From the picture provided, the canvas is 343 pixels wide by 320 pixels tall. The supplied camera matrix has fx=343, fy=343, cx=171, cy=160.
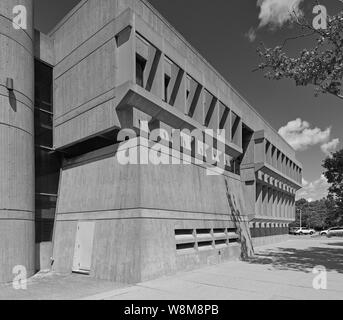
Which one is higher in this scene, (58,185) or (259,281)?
(58,185)

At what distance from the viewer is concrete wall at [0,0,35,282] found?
12.5 m

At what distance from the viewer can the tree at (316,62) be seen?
13.5m

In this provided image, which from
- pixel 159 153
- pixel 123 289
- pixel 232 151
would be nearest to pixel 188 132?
pixel 159 153

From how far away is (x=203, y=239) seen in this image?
16.2 meters

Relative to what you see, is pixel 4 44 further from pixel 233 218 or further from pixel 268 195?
pixel 268 195

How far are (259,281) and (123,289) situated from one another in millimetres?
4763

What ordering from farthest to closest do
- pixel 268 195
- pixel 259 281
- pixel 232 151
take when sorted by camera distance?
pixel 268 195
pixel 232 151
pixel 259 281

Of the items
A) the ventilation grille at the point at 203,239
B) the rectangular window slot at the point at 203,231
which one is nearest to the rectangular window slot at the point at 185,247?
the ventilation grille at the point at 203,239

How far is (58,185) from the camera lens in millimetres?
16703

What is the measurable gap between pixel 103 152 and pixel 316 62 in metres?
9.53

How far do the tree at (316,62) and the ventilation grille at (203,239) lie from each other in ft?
25.6

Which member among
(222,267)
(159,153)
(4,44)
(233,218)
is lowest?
(222,267)

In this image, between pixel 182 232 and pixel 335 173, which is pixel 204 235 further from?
pixel 335 173

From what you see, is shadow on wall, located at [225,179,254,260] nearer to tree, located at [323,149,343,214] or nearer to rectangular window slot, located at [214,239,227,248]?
rectangular window slot, located at [214,239,227,248]
